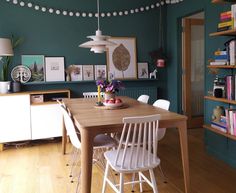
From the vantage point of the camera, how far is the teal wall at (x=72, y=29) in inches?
186

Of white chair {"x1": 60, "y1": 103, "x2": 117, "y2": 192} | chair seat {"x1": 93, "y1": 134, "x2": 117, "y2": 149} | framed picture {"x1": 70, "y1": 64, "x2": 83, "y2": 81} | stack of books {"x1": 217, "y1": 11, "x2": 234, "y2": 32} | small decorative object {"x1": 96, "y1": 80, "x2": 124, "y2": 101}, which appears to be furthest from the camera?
framed picture {"x1": 70, "y1": 64, "x2": 83, "y2": 81}

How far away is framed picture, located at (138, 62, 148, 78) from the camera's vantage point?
18.0 ft

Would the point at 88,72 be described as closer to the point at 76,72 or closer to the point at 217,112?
the point at 76,72

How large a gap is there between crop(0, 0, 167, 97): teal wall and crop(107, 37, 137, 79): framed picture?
0.38 ft

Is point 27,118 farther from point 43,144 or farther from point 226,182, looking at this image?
point 226,182

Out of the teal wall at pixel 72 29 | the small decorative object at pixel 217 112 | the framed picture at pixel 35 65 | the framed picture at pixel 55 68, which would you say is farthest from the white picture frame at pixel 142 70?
the small decorative object at pixel 217 112

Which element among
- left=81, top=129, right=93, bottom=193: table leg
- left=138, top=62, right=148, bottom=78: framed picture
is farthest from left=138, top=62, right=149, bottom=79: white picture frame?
left=81, top=129, right=93, bottom=193: table leg

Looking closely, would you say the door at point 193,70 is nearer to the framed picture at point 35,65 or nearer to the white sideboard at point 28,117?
the white sideboard at point 28,117

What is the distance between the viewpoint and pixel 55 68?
4938mm

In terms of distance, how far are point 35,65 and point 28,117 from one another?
97 cm

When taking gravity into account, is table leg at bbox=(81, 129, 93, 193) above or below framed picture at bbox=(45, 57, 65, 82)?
below

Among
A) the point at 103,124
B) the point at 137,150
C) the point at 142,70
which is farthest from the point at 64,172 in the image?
the point at 142,70

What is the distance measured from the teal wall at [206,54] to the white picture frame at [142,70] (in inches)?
18.9

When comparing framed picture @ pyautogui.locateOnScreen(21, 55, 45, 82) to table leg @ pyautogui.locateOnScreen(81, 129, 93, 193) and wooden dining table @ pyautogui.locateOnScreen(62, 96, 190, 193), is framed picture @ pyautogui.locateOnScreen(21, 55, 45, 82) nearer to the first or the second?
wooden dining table @ pyautogui.locateOnScreen(62, 96, 190, 193)
